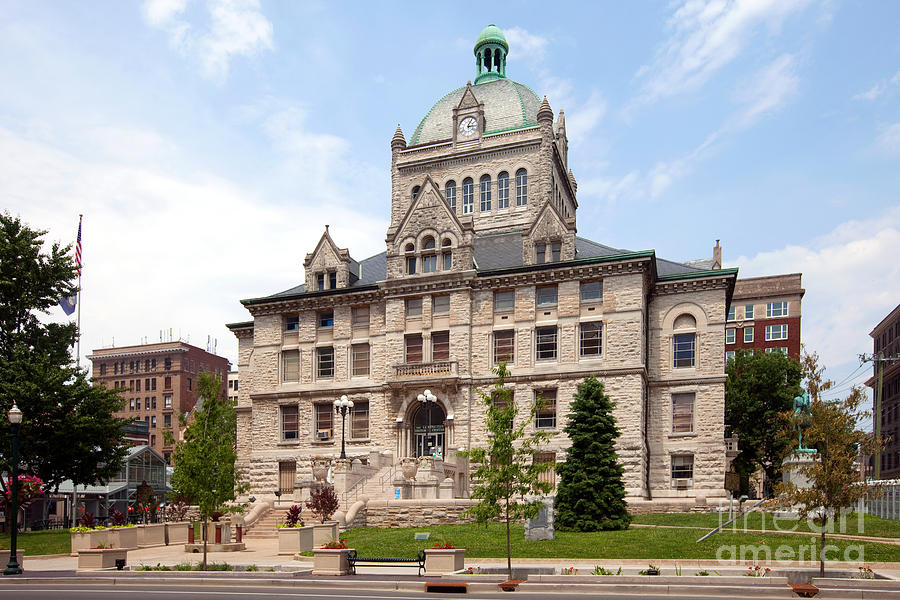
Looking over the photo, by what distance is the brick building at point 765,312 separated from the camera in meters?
87.2

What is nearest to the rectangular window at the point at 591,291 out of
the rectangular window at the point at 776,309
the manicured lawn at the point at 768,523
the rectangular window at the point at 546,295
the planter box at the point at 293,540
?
the rectangular window at the point at 546,295

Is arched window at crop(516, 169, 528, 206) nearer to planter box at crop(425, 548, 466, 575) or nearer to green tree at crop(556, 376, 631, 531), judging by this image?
green tree at crop(556, 376, 631, 531)

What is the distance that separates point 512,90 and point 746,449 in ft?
101

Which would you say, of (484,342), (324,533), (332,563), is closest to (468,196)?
(484,342)

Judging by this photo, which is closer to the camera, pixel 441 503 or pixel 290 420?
pixel 441 503

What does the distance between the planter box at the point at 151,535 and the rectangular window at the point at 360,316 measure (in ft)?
58.0

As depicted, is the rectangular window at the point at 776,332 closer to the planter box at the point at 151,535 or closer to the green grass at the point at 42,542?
the planter box at the point at 151,535

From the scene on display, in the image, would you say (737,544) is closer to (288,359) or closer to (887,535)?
(887,535)

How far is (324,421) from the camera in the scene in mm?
49781

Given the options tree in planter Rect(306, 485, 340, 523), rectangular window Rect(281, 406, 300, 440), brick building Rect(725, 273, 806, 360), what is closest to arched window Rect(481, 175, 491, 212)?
rectangular window Rect(281, 406, 300, 440)

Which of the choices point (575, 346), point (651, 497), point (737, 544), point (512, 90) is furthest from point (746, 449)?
point (737, 544)

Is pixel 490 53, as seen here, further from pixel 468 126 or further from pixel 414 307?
pixel 414 307

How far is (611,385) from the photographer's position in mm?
42938

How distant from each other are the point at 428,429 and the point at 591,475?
15.0m
